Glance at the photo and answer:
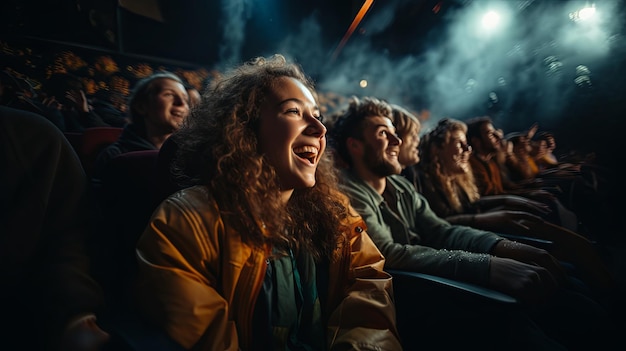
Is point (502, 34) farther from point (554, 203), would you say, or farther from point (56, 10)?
point (56, 10)

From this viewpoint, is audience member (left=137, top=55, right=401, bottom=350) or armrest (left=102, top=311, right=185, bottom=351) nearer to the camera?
armrest (left=102, top=311, right=185, bottom=351)

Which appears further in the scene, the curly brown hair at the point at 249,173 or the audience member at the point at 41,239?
the curly brown hair at the point at 249,173

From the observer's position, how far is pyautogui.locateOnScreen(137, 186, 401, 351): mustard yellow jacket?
690mm

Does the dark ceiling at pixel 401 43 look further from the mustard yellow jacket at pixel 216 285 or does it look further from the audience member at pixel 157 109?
→ the mustard yellow jacket at pixel 216 285

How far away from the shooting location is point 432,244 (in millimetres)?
1910

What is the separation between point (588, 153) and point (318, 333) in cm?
316

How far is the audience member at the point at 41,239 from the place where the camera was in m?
0.73

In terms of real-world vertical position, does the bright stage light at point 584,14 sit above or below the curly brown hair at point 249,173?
above

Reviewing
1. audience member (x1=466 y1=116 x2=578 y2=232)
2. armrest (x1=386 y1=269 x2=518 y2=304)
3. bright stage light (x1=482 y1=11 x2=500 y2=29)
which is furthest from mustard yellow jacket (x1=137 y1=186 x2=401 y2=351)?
bright stage light (x1=482 y1=11 x2=500 y2=29)

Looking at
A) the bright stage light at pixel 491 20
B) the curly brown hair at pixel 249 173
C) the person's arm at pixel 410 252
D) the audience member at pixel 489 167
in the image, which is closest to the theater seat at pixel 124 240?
the curly brown hair at pixel 249 173

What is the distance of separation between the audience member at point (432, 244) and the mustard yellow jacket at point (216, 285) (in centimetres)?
43

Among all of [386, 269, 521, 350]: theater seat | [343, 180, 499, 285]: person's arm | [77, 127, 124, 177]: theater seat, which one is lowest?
[386, 269, 521, 350]: theater seat

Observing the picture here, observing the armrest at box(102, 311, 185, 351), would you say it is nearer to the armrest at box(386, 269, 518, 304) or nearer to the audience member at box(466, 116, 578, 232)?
the armrest at box(386, 269, 518, 304)

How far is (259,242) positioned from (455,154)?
2.42 meters
